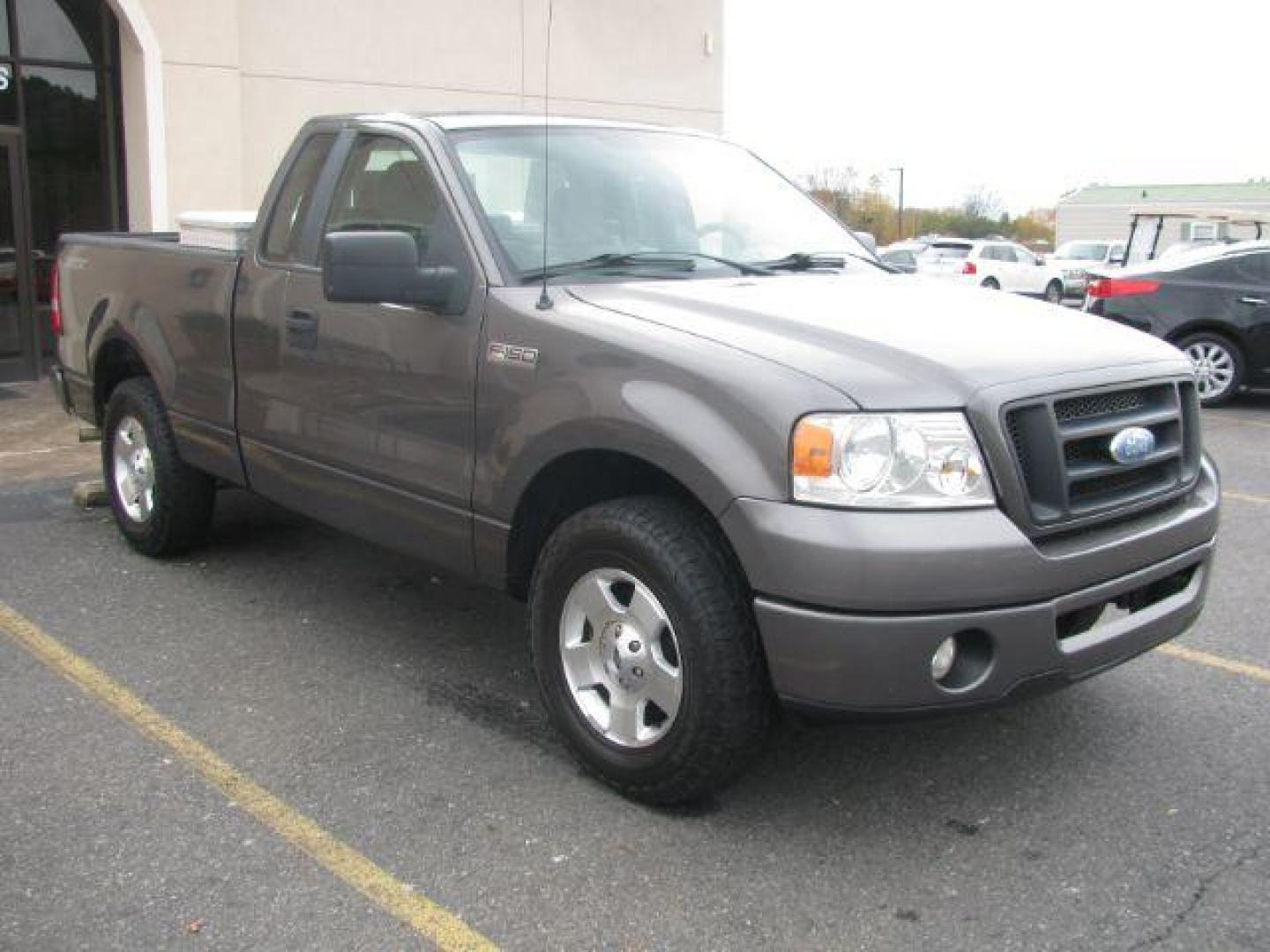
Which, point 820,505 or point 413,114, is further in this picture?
point 413,114

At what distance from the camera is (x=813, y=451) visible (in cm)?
297

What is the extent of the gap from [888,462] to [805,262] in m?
1.55

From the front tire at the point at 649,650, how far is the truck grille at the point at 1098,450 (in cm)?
78

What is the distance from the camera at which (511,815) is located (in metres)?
3.44

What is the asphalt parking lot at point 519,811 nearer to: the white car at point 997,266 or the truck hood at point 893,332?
the truck hood at point 893,332

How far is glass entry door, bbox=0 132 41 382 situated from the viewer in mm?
11586

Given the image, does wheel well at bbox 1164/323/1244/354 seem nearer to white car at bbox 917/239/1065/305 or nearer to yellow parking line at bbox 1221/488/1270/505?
yellow parking line at bbox 1221/488/1270/505

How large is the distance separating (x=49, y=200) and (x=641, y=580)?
10.7 meters

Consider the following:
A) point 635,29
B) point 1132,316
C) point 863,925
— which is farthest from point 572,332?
point 635,29

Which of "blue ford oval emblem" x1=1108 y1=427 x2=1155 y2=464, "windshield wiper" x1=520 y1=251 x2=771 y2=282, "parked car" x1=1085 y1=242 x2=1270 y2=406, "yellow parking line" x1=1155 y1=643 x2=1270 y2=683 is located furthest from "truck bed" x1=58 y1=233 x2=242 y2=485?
"parked car" x1=1085 y1=242 x2=1270 y2=406

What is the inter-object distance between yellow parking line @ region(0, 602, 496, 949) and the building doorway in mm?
8167

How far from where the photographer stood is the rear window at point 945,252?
3109cm

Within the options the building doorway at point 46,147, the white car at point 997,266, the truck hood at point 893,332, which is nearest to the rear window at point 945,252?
the white car at point 997,266

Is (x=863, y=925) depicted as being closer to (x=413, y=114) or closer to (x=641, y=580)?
(x=641, y=580)
